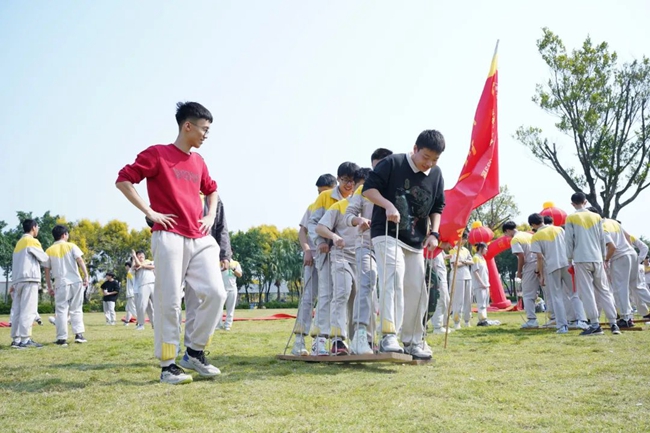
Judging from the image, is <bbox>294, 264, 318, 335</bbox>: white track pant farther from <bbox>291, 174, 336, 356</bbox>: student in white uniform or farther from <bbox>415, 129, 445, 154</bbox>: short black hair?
<bbox>415, 129, 445, 154</bbox>: short black hair

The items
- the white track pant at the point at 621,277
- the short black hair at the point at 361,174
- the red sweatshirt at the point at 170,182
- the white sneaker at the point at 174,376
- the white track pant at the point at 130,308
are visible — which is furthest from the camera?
the white track pant at the point at 130,308

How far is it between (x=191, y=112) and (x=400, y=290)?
2.53 meters

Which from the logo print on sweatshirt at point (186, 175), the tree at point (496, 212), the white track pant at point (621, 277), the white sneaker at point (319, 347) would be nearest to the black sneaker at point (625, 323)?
the white track pant at point (621, 277)

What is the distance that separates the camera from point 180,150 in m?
5.55

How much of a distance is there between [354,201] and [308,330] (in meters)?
2.09

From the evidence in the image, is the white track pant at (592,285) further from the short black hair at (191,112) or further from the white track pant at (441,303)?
the short black hair at (191,112)

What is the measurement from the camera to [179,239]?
209 inches

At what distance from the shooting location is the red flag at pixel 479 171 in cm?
813

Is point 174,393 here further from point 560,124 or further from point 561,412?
point 560,124

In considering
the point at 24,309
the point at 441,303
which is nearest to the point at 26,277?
the point at 24,309

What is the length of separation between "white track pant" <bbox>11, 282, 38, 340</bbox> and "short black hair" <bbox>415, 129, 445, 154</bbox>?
304 inches

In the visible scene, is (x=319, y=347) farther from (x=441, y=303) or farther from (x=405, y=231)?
(x=441, y=303)

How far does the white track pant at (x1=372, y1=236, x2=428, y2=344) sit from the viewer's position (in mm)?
5914

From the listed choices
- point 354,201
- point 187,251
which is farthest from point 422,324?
point 187,251
